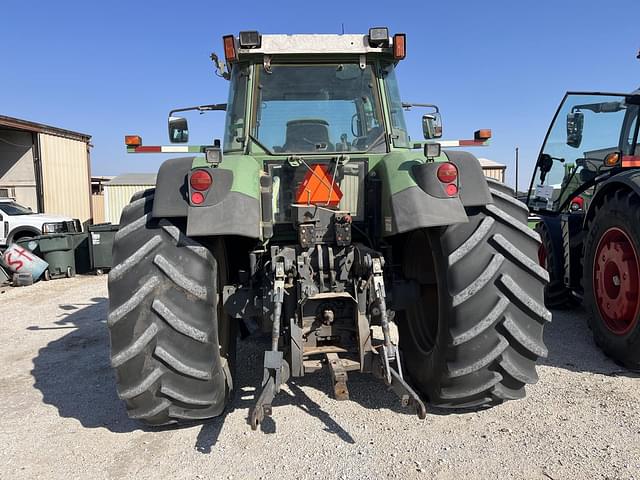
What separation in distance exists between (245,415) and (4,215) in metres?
13.3

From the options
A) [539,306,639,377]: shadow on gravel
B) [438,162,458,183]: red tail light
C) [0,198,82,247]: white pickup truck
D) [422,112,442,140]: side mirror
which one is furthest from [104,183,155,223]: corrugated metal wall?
[438,162,458,183]: red tail light

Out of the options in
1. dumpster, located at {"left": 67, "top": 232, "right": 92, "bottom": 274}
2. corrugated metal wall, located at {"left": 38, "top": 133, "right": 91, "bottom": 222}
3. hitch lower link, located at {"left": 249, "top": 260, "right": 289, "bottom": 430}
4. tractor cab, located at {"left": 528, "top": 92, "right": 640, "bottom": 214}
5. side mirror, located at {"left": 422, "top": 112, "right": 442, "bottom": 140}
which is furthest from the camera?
corrugated metal wall, located at {"left": 38, "top": 133, "right": 91, "bottom": 222}

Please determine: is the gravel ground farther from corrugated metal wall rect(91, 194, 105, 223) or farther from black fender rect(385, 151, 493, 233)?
corrugated metal wall rect(91, 194, 105, 223)

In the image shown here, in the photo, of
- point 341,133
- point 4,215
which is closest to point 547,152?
point 341,133

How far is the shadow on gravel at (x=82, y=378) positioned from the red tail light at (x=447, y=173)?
2420mm

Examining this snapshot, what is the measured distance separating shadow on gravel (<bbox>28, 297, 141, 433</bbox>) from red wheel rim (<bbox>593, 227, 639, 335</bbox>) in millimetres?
3750

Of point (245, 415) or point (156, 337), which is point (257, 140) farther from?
point (245, 415)

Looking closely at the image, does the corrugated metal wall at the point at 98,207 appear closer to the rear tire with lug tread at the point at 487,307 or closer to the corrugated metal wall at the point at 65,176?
the corrugated metal wall at the point at 65,176

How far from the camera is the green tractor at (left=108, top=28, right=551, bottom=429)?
2.59m

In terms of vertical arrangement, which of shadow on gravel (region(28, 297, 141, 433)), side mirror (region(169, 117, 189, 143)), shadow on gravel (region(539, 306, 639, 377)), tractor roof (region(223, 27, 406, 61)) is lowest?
shadow on gravel (region(28, 297, 141, 433))

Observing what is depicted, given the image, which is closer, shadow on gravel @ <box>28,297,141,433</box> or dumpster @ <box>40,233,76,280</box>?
shadow on gravel @ <box>28,297,141,433</box>

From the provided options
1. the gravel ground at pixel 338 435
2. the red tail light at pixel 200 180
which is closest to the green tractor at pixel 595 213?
the gravel ground at pixel 338 435

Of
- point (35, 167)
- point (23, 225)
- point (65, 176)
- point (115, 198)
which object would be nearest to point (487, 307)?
point (23, 225)

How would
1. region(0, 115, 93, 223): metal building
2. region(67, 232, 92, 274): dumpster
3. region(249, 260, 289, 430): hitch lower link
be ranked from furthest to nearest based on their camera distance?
region(0, 115, 93, 223): metal building < region(67, 232, 92, 274): dumpster < region(249, 260, 289, 430): hitch lower link
